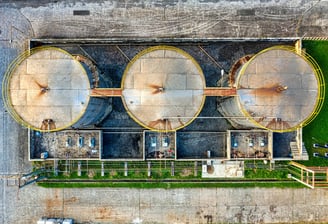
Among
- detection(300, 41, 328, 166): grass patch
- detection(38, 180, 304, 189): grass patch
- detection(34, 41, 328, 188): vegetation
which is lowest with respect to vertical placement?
detection(38, 180, 304, 189): grass patch

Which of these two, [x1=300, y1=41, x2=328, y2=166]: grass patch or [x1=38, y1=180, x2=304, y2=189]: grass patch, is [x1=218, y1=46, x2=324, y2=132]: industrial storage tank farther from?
[x1=38, y1=180, x2=304, y2=189]: grass patch

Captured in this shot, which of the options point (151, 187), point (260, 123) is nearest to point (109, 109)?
point (151, 187)

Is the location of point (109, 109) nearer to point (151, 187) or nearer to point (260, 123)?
point (151, 187)

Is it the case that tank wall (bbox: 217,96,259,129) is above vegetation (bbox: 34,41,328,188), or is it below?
above

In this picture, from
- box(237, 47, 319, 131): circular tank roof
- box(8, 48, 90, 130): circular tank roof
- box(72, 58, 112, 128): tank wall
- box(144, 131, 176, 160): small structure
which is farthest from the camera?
box(144, 131, 176, 160): small structure

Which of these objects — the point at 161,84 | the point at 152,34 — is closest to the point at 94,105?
the point at 161,84

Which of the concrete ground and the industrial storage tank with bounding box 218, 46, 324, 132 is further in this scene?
the concrete ground

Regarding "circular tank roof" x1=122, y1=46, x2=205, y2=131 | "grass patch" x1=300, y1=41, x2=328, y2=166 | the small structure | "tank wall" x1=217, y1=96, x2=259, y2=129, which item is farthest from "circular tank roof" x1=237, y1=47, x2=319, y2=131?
the small structure
